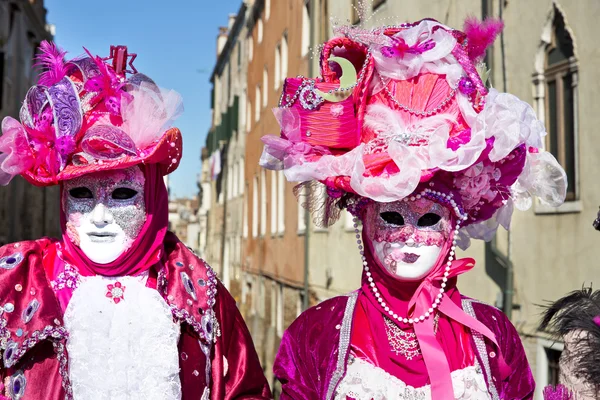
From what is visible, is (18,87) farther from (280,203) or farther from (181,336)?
(181,336)

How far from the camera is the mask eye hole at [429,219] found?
→ 305cm

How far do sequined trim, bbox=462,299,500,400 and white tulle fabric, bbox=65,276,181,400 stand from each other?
112cm

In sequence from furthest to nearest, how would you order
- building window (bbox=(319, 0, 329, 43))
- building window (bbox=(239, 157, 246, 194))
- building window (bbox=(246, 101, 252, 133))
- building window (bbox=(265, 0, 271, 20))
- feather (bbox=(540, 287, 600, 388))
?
1. building window (bbox=(239, 157, 246, 194))
2. building window (bbox=(246, 101, 252, 133))
3. building window (bbox=(265, 0, 271, 20))
4. building window (bbox=(319, 0, 329, 43))
5. feather (bbox=(540, 287, 600, 388))

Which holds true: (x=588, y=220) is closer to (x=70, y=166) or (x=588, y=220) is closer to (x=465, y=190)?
(x=465, y=190)

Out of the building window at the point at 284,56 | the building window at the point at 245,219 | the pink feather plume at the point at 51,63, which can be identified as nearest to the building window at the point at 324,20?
the building window at the point at 284,56

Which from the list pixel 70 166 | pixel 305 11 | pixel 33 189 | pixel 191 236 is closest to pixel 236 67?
pixel 33 189

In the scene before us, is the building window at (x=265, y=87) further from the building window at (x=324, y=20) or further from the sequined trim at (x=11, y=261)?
the sequined trim at (x=11, y=261)

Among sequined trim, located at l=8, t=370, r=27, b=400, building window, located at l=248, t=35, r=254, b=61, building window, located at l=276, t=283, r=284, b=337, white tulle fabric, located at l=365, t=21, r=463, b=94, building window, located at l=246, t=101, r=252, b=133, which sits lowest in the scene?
building window, located at l=276, t=283, r=284, b=337

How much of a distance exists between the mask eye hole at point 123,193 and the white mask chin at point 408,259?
1.01 meters

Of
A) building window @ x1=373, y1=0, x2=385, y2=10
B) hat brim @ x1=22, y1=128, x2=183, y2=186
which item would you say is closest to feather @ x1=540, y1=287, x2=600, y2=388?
hat brim @ x1=22, y1=128, x2=183, y2=186

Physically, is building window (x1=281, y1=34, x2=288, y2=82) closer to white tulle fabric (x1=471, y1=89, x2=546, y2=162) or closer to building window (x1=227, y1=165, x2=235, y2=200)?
building window (x1=227, y1=165, x2=235, y2=200)

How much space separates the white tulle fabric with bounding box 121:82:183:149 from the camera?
10.6ft

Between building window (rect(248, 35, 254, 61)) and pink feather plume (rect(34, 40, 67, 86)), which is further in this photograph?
building window (rect(248, 35, 254, 61))

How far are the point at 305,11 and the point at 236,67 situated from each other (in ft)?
41.7
